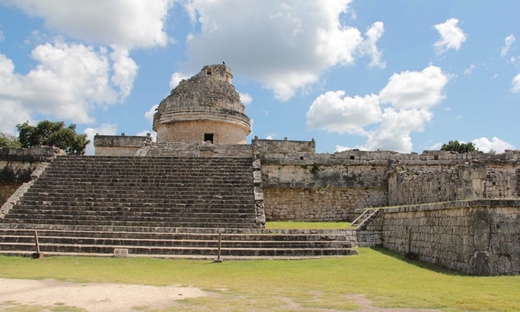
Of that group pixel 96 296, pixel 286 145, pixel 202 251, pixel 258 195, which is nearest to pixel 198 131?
pixel 286 145

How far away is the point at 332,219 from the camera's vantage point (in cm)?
1736

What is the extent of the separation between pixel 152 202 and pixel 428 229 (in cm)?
846

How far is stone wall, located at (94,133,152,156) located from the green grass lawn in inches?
596

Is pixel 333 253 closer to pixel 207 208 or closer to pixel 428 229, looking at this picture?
pixel 428 229

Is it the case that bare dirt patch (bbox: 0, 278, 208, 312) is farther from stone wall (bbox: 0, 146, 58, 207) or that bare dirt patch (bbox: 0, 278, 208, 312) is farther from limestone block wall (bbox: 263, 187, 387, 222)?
stone wall (bbox: 0, 146, 58, 207)

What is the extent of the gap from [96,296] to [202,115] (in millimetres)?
18367

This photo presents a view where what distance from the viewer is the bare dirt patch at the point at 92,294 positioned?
5978mm

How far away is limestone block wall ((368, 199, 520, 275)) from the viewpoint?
8.48 meters

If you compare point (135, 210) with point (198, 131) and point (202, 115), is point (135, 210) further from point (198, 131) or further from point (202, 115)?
point (202, 115)

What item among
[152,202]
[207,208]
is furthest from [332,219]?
[152,202]

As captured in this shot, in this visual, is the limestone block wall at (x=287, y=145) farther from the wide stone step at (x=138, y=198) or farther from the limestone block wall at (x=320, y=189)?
the wide stone step at (x=138, y=198)

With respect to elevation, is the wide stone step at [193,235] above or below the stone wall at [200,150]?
below

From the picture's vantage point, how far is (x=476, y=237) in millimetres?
8625

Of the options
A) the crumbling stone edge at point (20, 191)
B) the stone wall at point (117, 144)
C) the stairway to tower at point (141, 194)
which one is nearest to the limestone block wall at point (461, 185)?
the stairway to tower at point (141, 194)
